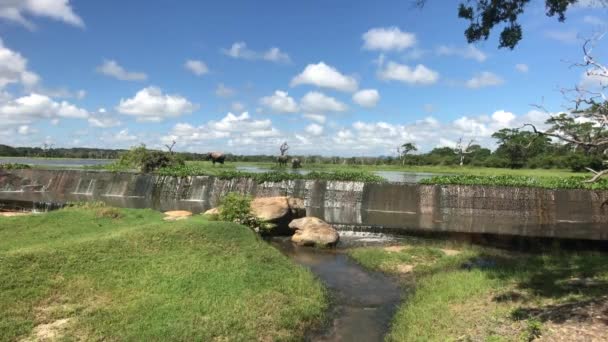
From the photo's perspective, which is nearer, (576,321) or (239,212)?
(576,321)

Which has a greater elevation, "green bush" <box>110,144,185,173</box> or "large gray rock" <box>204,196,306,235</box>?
"green bush" <box>110,144,185,173</box>

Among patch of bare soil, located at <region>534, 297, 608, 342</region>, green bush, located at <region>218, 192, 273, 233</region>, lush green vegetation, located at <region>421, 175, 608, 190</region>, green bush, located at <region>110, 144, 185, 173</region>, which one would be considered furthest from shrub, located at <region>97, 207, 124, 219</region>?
green bush, located at <region>110, 144, 185, 173</region>

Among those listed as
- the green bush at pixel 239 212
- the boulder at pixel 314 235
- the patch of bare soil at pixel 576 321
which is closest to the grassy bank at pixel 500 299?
the patch of bare soil at pixel 576 321

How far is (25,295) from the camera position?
6723mm

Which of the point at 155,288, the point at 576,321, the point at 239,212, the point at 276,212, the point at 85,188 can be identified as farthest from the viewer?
the point at 85,188

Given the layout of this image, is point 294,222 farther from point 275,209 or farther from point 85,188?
point 85,188

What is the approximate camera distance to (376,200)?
26.8m

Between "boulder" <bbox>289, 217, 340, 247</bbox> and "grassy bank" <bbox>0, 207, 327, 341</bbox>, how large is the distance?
4535mm

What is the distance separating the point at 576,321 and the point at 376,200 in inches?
812

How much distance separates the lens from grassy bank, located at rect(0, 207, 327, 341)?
20.8 feet

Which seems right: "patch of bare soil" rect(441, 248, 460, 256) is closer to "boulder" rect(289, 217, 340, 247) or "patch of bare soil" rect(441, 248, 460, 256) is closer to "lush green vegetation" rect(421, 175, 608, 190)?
"boulder" rect(289, 217, 340, 247)

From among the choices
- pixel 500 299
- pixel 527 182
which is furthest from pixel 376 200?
pixel 500 299

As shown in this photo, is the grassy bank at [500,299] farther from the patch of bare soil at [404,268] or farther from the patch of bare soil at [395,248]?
the patch of bare soil at [395,248]

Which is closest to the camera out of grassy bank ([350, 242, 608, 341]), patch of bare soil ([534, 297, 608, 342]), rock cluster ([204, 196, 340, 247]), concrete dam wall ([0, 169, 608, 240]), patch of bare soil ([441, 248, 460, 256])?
patch of bare soil ([534, 297, 608, 342])
